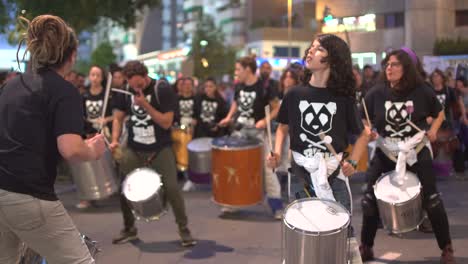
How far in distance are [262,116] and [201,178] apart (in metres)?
1.86

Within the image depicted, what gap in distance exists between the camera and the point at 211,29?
55.1 metres

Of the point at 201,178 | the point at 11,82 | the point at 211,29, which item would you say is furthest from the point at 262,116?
the point at 211,29

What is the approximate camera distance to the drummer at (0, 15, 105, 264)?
2.95 m

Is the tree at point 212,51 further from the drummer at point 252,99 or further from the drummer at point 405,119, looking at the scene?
the drummer at point 405,119

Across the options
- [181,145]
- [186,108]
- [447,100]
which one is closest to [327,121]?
[181,145]

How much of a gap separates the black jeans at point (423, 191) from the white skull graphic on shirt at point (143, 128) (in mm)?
Result: 2080

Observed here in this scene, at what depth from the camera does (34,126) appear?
2.97 metres

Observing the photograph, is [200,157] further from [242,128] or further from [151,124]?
[151,124]

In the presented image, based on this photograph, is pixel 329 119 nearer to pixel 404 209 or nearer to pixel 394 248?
pixel 404 209

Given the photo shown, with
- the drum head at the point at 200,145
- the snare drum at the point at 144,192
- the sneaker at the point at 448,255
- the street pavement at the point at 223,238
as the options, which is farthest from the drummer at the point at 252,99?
the sneaker at the point at 448,255

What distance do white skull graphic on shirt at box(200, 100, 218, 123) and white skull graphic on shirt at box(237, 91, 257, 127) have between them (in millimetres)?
2095

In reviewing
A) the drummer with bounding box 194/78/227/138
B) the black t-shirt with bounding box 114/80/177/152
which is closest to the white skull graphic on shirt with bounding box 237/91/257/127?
the black t-shirt with bounding box 114/80/177/152

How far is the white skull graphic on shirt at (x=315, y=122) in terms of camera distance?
3982mm

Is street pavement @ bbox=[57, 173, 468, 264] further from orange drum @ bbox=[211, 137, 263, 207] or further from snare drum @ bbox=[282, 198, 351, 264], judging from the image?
snare drum @ bbox=[282, 198, 351, 264]
